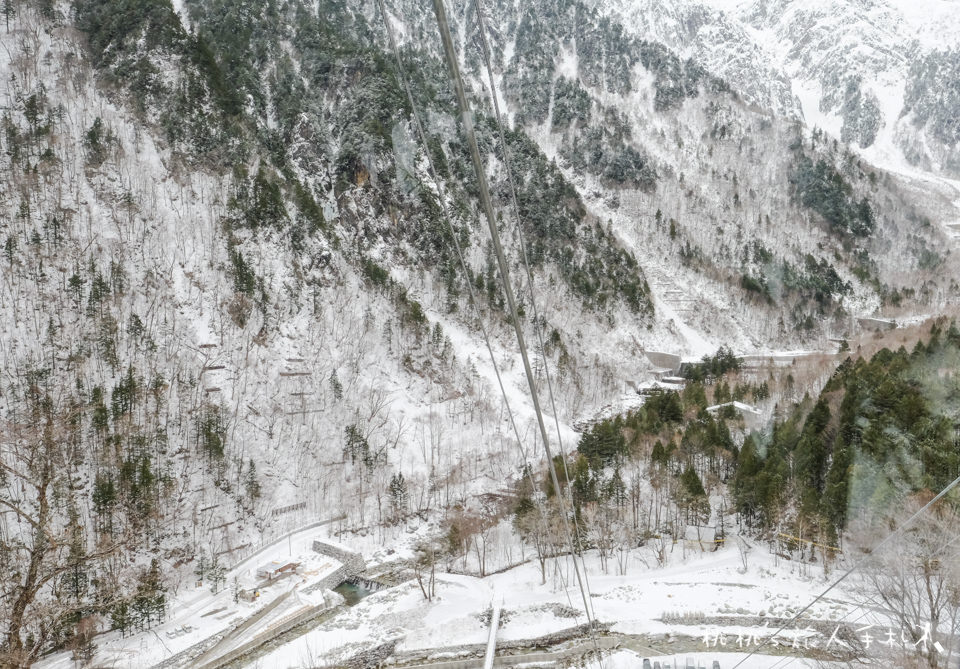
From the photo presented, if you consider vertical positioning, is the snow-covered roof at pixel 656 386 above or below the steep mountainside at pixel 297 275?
below

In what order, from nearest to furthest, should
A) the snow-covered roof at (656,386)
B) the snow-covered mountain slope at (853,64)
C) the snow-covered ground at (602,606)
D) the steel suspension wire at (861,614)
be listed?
the steel suspension wire at (861,614) < the snow-covered ground at (602,606) < the snow-covered roof at (656,386) < the snow-covered mountain slope at (853,64)

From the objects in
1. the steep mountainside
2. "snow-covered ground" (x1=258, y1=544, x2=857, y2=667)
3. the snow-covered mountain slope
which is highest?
the snow-covered mountain slope

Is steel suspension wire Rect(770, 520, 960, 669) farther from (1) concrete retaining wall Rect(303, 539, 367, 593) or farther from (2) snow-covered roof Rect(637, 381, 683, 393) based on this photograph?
(2) snow-covered roof Rect(637, 381, 683, 393)

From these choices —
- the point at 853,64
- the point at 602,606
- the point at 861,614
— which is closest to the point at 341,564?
the point at 602,606

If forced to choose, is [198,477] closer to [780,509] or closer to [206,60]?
[780,509]

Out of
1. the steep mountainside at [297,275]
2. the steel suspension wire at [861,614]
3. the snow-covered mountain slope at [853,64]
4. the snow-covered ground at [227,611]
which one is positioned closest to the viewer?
the steel suspension wire at [861,614]

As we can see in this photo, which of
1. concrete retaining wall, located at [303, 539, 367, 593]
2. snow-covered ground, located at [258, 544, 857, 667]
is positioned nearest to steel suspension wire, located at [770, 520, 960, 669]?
snow-covered ground, located at [258, 544, 857, 667]

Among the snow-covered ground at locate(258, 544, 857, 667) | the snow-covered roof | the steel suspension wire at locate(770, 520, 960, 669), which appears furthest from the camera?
the snow-covered roof

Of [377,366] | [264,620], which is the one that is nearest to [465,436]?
[377,366]

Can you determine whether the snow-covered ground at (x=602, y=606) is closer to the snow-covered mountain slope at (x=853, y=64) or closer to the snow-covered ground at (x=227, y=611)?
the snow-covered ground at (x=227, y=611)

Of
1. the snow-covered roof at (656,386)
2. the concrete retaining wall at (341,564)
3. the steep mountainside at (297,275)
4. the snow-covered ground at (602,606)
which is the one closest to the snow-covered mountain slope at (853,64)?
the steep mountainside at (297,275)
